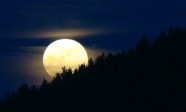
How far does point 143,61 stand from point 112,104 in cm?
514

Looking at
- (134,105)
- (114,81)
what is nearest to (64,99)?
(114,81)

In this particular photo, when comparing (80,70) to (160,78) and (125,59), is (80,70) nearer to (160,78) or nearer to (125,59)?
(125,59)

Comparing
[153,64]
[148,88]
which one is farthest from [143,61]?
[148,88]

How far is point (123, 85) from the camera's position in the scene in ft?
150

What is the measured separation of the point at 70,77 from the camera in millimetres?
51000

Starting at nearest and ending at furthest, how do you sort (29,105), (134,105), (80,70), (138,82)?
(134,105) < (138,82) < (29,105) < (80,70)

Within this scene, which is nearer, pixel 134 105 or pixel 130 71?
pixel 134 105

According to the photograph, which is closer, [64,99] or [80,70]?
[64,99]

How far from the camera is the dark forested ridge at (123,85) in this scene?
138 feet

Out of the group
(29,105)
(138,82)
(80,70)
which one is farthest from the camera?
(80,70)

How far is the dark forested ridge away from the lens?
42.1m

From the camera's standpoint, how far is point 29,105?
1932 inches

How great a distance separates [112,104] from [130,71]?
12.9ft

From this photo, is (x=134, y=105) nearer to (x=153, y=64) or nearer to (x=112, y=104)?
(x=112, y=104)
